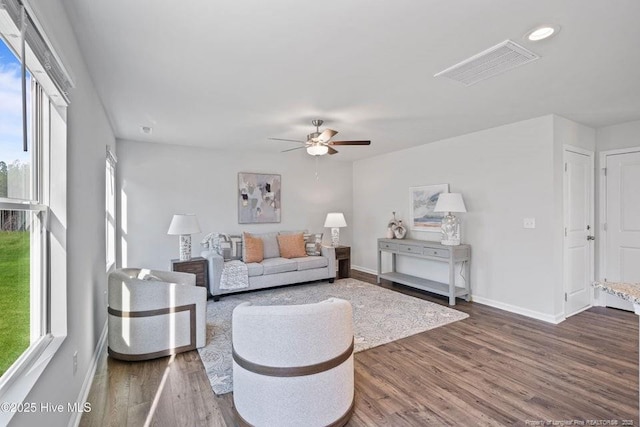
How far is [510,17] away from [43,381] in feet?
10.2

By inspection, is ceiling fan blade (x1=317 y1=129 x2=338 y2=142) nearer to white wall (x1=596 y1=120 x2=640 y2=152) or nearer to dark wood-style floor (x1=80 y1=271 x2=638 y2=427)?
dark wood-style floor (x1=80 y1=271 x2=638 y2=427)

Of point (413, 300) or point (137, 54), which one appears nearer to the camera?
point (137, 54)

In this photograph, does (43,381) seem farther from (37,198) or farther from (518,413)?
(518,413)

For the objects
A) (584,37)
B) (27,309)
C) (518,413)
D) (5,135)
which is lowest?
(518,413)

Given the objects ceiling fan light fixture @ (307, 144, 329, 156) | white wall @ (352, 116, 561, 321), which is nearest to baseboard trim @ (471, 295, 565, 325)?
white wall @ (352, 116, 561, 321)

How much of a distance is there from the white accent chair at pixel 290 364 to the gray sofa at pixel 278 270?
2.88 m

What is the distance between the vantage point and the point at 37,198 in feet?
5.51

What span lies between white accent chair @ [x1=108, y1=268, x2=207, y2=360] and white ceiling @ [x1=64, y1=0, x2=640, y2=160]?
1.82 meters

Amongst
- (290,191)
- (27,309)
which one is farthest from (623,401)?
(290,191)

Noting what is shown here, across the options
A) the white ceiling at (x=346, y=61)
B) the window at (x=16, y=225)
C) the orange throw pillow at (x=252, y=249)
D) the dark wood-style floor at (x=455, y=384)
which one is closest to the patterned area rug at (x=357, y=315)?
the dark wood-style floor at (x=455, y=384)

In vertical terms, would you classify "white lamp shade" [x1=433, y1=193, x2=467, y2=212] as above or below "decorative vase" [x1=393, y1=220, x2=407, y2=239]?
above

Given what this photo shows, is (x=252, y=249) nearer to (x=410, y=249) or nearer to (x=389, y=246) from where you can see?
(x=389, y=246)

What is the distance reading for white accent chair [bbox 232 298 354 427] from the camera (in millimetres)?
1750

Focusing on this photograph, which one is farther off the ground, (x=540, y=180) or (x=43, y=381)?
(x=540, y=180)
